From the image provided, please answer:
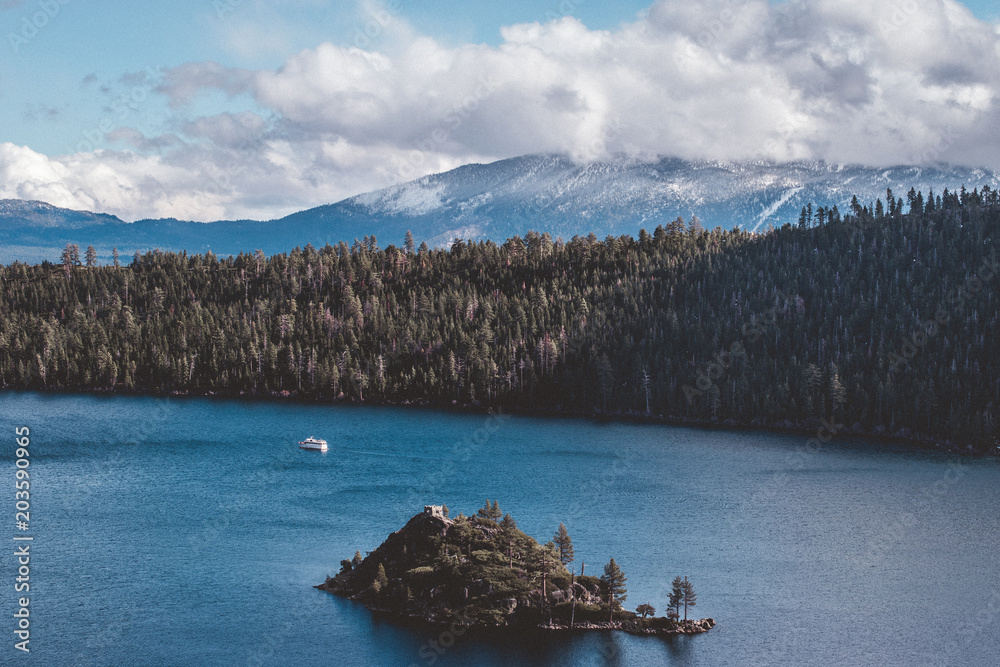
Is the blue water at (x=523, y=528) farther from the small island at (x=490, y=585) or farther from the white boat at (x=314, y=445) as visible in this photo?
the small island at (x=490, y=585)

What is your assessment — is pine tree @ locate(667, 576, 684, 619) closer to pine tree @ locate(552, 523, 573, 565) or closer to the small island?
the small island

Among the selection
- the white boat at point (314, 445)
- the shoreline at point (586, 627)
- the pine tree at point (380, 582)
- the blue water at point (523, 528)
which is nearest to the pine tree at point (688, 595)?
the shoreline at point (586, 627)

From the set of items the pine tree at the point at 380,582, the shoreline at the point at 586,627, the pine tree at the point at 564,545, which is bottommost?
the shoreline at the point at 586,627

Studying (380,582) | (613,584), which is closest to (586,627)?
(613,584)

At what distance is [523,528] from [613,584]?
107 ft

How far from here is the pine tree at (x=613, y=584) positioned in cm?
9769

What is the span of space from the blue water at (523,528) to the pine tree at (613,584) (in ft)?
12.1

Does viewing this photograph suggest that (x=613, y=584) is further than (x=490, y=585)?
No

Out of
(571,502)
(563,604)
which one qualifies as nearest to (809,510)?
(571,502)

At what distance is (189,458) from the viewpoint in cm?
17738

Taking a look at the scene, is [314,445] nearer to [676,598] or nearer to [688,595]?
[676,598]

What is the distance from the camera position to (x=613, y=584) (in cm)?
9819

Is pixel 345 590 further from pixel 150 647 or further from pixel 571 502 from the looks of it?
pixel 571 502

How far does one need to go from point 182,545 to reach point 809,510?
289 ft
